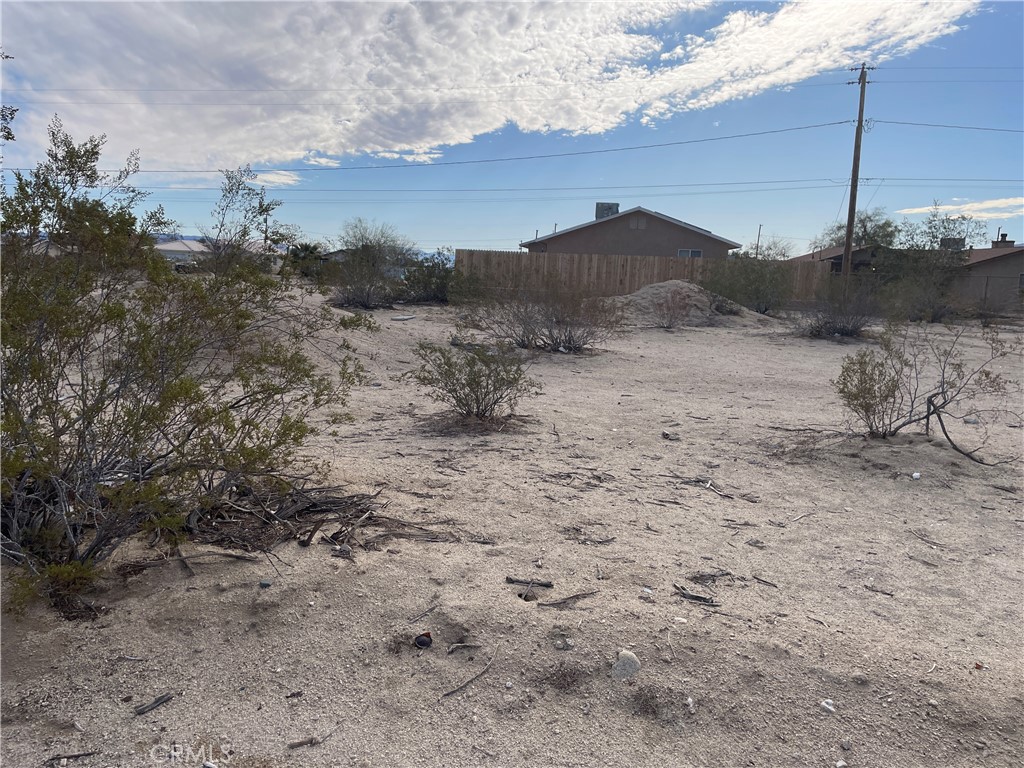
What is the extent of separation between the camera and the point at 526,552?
3.61m

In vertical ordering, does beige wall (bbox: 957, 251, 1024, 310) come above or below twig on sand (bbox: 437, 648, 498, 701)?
above

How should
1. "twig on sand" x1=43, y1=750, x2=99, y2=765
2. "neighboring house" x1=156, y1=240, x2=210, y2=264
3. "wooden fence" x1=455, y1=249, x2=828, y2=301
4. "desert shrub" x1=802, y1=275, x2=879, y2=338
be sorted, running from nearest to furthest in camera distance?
"twig on sand" x1=43, y1=750, x2=99, y2=765 → "neighboring house" x1=156, y1=240, x2=210, y2=264 → "desert shrub" x1=802, y1=275, x2=879, y2=338 → "wooden fence" x1=455, y1=249, x2=828, y2=301

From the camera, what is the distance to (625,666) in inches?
103

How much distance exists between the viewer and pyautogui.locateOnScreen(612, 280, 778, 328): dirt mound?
64.4 ft

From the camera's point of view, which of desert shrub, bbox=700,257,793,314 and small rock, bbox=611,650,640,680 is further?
desert shrub, bbox=700,257,793,314

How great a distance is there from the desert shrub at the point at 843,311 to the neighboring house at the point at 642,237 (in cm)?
1712

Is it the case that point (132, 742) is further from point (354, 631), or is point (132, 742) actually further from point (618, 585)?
point (618, 585)

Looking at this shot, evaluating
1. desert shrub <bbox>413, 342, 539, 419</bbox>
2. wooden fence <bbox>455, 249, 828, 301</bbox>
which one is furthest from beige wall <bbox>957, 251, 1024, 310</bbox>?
desert shrub <bbox>413, 342, 539, 419</bbox>

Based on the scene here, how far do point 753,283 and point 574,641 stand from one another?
2165cm

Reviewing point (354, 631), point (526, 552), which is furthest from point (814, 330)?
point (354, 631)

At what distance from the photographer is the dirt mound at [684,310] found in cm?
1964

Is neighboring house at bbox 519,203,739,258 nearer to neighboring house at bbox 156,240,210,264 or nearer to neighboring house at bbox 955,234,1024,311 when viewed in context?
neighboring house at bbox 955,234,1024,311

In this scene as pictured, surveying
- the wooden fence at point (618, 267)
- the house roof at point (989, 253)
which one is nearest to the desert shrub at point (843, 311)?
the wooden fence at point (618, 267)

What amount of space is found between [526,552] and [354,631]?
108 centimetres
